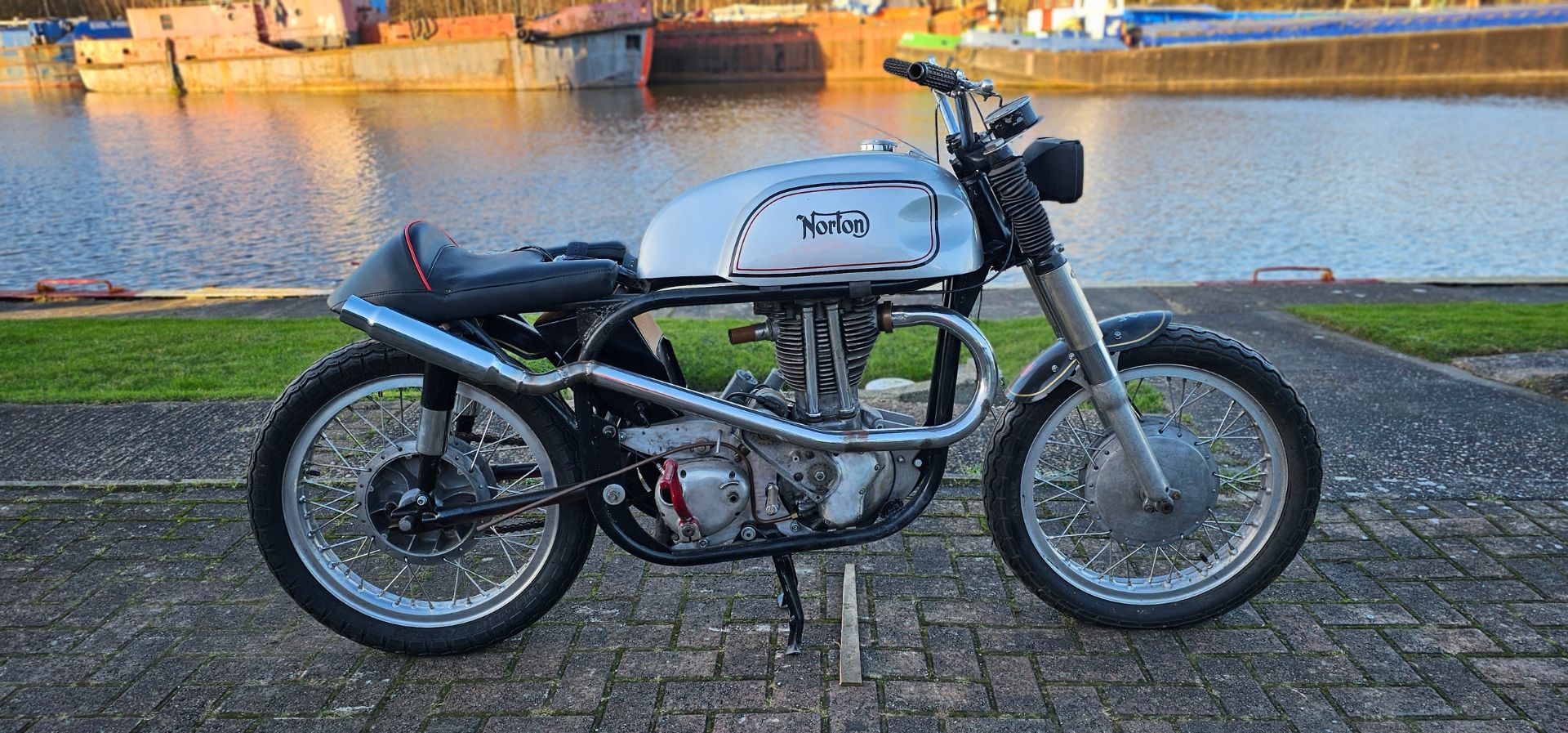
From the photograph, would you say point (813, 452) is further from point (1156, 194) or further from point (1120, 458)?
point (1156, 194)

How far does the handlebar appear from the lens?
2.57 m

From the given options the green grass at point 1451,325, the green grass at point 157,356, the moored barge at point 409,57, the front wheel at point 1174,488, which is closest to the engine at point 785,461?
the front wheel at point 1174,488

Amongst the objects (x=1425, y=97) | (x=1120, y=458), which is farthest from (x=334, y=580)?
(x=1425, y=97)

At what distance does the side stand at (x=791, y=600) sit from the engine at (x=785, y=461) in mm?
153

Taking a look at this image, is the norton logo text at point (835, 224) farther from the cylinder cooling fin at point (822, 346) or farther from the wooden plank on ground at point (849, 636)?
the wooden plank on ground at point (849, 636)

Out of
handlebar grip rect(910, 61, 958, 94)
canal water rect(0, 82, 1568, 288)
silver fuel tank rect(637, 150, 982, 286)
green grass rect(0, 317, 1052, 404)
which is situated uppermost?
handlebar grip rect(910, 61, 958, 94)

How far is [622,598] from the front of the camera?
3.25 m

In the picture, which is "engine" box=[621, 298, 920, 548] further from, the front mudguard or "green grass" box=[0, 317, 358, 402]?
"green grass" box=[0, 317, 358, 402]

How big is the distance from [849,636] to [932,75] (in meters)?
1.58

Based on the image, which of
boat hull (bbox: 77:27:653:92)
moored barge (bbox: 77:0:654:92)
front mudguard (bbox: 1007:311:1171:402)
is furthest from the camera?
boat hull (bbox: 77:27:653:92)

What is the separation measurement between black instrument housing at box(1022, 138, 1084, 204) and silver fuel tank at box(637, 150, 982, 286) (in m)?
0.30

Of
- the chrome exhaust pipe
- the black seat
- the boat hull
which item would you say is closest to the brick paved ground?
the chrome exhaust pipe

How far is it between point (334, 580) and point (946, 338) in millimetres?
1918

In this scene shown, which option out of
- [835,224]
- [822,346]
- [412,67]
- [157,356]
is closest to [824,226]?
[835,224]
